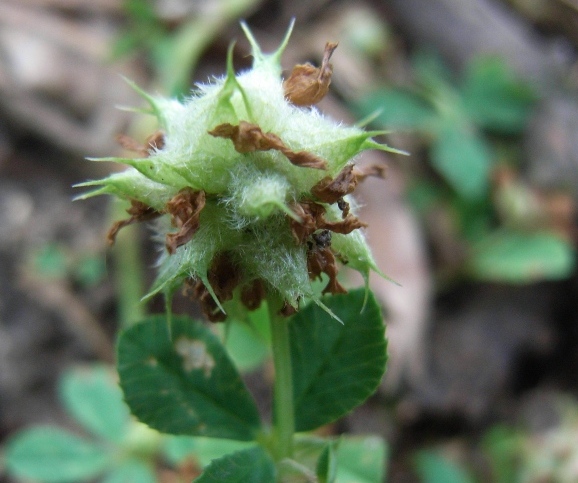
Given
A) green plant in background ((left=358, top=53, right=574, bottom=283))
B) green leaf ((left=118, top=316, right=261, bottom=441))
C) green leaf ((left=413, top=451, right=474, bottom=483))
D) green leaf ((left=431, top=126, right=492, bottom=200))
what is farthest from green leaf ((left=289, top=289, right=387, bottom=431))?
green leaf ((left=431, top=126, right=492, bottom=200))

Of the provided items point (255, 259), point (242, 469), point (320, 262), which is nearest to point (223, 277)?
point (255, 259)

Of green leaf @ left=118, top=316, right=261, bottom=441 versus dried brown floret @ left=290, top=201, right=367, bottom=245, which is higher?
dried brown floret @ left=290, top=201, right=367, bottom=245

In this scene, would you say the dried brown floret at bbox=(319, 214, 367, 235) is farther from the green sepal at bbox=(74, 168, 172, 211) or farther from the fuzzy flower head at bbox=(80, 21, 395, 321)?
the green sepal at bbox=(74, 168, 172, 211)

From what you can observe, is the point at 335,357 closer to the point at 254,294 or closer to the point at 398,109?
the point at 254,294

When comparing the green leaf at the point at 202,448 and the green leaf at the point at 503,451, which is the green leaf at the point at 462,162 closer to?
the green leaf at the point at 503,451

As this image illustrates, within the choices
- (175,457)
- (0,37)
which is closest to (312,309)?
(175,457)
